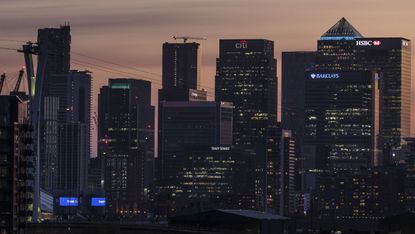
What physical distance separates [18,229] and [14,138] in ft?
35.7

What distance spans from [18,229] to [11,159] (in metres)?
8.42

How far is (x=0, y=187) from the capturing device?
196 meters

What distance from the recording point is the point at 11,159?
198125 mm

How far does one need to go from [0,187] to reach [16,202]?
8.83ft

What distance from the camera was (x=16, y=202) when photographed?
19738 centimetres

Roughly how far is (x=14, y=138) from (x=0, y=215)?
10126mm

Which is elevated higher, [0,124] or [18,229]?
[0,124]

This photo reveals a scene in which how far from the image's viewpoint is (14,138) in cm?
19950

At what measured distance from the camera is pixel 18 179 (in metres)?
200

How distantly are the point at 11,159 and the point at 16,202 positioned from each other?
517 centimetres

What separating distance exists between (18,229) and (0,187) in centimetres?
588
